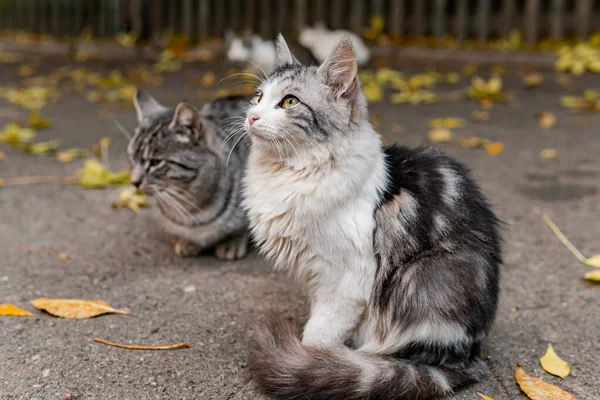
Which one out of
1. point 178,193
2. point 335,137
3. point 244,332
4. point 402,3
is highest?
point 402,3

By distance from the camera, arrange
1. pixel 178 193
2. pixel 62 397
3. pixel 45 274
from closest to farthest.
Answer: pixel 62 397, pixel 45 274, pixel 178 193

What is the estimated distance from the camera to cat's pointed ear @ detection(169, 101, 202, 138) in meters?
3.08

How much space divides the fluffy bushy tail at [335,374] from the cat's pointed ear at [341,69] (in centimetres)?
88

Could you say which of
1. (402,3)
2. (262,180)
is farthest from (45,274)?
(402,3)

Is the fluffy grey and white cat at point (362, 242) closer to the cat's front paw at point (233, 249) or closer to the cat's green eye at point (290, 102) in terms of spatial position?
the cat's green eye at point (290, 102)

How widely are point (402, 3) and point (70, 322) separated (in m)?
7.58

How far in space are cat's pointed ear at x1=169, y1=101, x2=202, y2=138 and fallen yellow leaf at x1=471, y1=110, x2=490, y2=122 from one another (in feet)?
11.5

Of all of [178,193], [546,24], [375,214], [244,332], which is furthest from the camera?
[546,24]

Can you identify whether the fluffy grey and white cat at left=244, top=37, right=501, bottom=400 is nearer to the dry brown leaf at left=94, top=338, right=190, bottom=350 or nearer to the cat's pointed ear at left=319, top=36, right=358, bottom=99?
the cat's pointed ear at left=319, top=36, right=358, bottom=99

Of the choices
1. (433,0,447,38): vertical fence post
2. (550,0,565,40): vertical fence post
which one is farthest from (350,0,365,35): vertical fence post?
(550,0,565,40): vertical fence post

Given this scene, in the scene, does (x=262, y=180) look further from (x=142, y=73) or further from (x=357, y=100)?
(x=142, y=73)

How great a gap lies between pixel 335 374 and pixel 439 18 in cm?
767

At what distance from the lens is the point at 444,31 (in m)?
8.88

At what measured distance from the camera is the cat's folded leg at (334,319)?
7.18ft
